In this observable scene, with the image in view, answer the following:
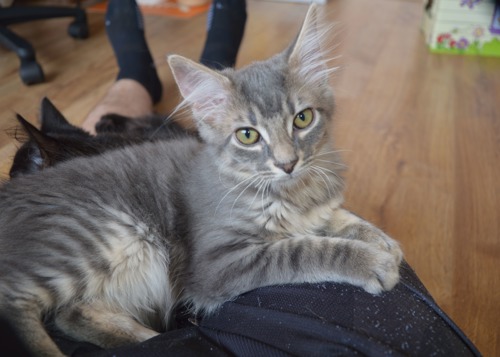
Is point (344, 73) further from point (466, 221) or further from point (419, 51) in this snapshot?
point (466, 221)

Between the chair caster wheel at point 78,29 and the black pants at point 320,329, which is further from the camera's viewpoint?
the chair caster wheel at point 78,29

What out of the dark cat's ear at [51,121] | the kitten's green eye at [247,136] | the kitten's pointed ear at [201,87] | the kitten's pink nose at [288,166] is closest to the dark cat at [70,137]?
the dark cat's ear at [51,121]

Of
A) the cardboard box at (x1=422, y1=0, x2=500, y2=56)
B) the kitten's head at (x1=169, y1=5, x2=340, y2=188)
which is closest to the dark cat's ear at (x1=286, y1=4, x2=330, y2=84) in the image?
the kitten's head at (x1=169, y1=5, x2=340, y2=188)

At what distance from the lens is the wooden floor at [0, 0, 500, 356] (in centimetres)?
142

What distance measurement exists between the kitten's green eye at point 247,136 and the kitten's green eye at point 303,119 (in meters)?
0.09

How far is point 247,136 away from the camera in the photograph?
3.44 ft

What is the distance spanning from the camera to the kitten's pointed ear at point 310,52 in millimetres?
1094

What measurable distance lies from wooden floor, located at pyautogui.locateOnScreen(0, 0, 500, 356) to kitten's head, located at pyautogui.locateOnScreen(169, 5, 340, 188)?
35 centimetres

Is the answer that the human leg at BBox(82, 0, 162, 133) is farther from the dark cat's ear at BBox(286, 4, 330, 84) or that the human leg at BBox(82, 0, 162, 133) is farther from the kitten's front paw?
the kitten's front paw

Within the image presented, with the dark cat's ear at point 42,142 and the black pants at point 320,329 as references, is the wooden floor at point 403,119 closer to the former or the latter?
the dark cat's ear at point 42,142

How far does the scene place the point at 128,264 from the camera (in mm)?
1057

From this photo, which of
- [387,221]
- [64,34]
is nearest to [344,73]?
[387,221]

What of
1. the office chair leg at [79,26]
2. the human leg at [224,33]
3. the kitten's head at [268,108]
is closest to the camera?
the kitten's head at [268,108]

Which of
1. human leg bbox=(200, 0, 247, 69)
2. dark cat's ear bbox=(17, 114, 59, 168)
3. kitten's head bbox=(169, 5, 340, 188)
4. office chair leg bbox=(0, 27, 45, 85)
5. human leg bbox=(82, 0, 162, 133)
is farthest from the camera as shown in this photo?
human leg bbox=(200, 0, 247, 69)
